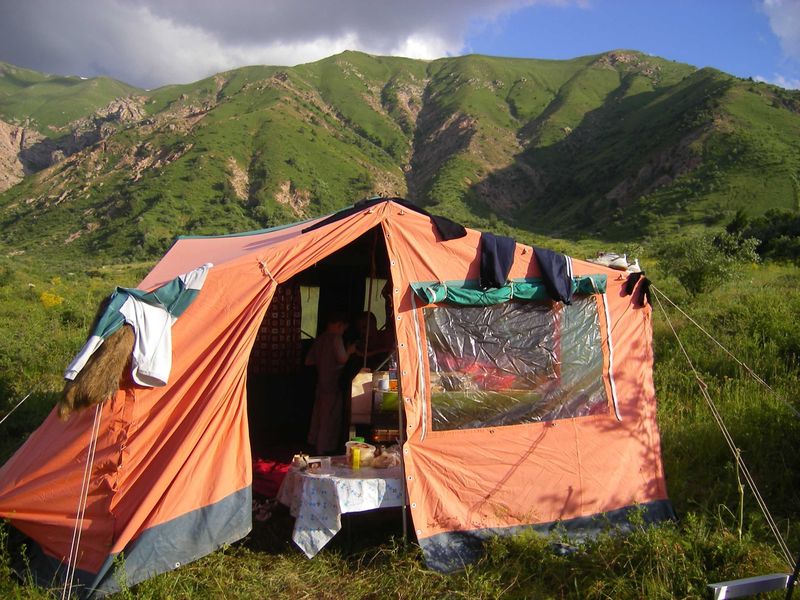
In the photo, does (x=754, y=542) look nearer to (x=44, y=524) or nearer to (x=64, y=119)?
(x=44, y=524)

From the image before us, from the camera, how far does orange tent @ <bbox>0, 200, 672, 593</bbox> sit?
436 cm

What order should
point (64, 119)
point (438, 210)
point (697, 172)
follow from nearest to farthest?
point (697, 172)
point (438, 210)
point (64, 119)

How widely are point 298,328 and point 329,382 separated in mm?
2319

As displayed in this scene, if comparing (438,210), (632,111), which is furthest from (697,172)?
(632,111)

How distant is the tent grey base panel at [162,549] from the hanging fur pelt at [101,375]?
969 millimetres

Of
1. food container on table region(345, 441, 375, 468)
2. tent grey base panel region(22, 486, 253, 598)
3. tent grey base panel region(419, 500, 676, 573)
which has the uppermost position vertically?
food container on table region(345, 441, 375, 468)

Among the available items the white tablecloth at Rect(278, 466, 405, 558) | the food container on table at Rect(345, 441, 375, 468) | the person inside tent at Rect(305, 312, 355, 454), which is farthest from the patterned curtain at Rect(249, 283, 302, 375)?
the white tablecloth at Rect(278, 466, 405, 558)

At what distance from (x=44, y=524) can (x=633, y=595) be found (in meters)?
4.08

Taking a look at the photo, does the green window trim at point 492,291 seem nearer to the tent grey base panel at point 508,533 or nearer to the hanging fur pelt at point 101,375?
the tent grey base panel at point 508,533

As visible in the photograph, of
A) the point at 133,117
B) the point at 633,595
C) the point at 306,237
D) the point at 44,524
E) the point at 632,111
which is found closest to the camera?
the point at 633,595

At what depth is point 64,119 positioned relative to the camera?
402 ft

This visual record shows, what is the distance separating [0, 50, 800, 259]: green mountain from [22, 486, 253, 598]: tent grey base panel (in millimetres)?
35034

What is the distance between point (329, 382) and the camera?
21.8 feet

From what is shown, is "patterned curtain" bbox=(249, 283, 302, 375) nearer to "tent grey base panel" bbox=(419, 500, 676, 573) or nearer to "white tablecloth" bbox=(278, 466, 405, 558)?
"white tablecloth" bbox=(278, 466, 405, 558)
